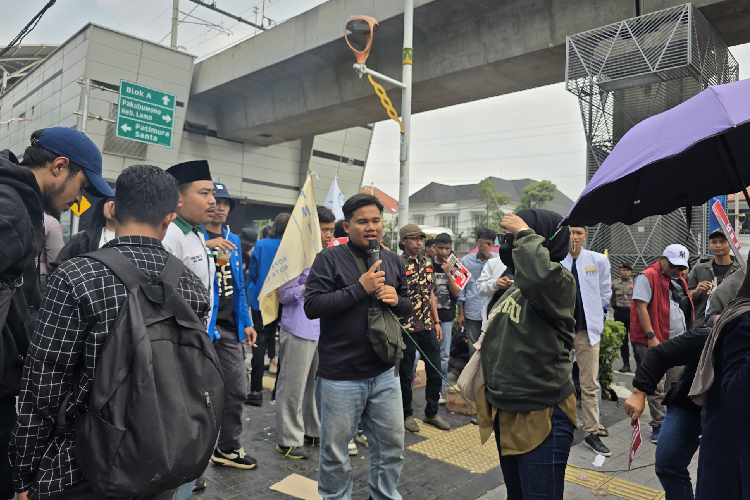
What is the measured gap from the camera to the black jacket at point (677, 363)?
259cm

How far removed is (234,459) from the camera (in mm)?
4324

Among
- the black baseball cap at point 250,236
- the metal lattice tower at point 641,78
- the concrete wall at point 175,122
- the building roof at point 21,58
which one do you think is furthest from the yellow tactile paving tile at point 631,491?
the building roof at point 21,58

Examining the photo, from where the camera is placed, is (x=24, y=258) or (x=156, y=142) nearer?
(x=24, y=258)

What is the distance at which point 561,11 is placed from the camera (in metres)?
10.7

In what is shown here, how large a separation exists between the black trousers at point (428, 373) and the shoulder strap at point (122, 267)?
3.96 meters

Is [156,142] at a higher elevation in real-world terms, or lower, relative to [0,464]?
higher

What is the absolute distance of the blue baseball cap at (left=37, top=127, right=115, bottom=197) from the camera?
2225mm

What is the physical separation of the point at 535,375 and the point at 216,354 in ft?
5.17

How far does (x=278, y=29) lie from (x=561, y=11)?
→ 8227 mm

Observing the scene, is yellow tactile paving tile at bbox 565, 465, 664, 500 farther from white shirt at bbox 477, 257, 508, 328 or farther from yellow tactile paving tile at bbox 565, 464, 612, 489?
white shirt at bbox 477, 257, 508, 328

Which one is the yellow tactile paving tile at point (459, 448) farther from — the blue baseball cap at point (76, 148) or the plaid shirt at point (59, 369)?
the blue baseball cap at point (76, 148)

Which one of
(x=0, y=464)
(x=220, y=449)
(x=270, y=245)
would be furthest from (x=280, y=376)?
(x=0, y=464)

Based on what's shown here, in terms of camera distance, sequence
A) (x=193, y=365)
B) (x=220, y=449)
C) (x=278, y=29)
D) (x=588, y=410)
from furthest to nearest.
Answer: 1. (x=278, y=29)
2. (x=588, y=410)
3. (x=220, y=449)
4. (x=193, y=365)

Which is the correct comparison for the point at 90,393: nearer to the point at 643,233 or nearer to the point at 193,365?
the point at 193,365
